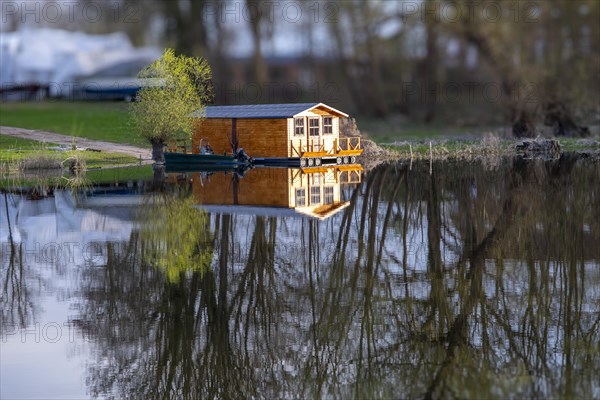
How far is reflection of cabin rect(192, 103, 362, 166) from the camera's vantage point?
36.5m

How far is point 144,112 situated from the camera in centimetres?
3722

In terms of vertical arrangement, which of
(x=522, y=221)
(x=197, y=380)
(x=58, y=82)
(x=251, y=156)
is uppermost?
(x=58, y=82)

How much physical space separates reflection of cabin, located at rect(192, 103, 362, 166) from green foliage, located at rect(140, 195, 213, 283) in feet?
41.0

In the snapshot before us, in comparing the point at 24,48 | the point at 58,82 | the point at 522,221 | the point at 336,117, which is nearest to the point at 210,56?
the point at 58,82

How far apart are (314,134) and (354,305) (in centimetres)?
2416

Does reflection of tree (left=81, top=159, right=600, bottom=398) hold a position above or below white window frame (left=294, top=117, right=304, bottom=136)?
below

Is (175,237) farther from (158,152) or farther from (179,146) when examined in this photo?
(179,146)

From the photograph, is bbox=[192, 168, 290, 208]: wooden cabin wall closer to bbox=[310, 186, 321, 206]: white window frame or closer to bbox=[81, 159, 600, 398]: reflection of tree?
bbox=[310, 186, 321, 206]: white window frame

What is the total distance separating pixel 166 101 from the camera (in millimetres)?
36719

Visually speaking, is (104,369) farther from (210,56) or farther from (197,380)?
(210,56)

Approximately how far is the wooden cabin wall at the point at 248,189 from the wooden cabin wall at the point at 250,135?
10.2ft

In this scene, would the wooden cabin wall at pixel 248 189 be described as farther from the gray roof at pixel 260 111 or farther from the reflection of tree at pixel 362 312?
the gray roof at pixel 260 111

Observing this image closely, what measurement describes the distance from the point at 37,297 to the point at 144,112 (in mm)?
23354

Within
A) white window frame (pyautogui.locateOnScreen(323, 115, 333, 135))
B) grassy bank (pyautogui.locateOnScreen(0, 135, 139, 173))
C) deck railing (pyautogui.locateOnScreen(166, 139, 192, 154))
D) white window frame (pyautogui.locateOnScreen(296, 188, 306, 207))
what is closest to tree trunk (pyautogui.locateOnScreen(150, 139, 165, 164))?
deck railing (pyautogui.locateOnScreen(166, 139, 192, 154))
